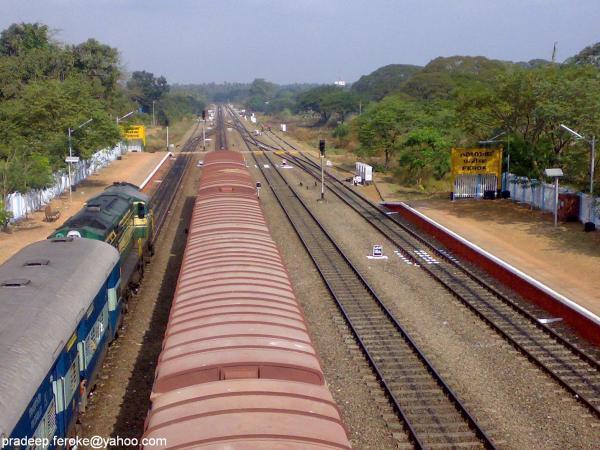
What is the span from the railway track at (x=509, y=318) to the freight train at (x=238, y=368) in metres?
6.39

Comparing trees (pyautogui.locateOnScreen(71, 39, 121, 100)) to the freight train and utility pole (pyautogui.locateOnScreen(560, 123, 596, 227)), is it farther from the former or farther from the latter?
the freight train

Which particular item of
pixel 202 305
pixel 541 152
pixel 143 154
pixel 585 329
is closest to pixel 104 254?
pixel 202 305

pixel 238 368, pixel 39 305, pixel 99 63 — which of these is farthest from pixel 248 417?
pixel 99 63

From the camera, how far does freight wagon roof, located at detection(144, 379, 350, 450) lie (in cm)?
694

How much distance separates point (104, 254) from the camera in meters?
14.2

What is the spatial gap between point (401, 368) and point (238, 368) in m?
6.95

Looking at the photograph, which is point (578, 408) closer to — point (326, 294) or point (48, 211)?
point (326, 294)

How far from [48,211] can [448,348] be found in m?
22.8

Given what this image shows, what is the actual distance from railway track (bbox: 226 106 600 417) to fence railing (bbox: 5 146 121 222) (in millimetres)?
17477

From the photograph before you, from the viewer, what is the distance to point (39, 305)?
9.93 m

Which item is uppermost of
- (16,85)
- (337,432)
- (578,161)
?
(16,85)

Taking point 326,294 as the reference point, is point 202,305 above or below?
above

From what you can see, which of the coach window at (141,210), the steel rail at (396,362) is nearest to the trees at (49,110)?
the coach window at (141,210)

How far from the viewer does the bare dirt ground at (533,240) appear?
21.2 metres
